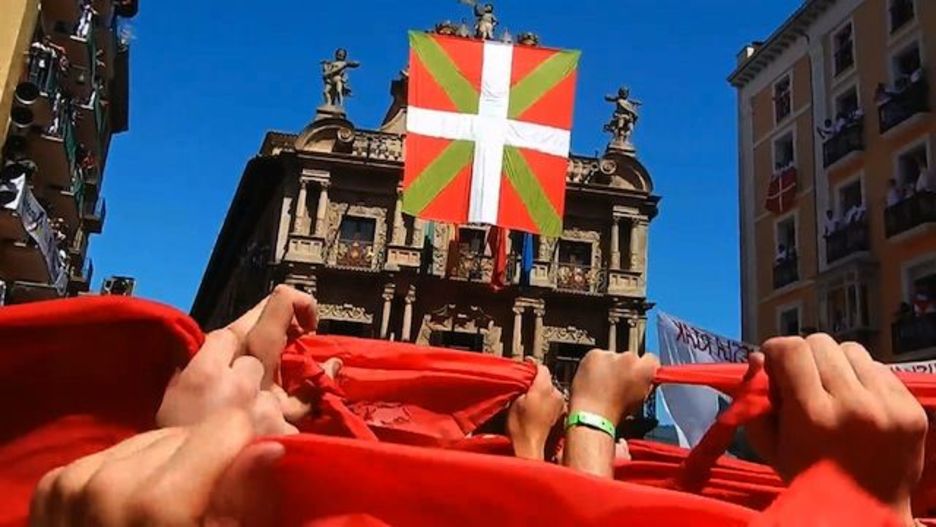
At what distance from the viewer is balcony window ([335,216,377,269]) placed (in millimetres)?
28906

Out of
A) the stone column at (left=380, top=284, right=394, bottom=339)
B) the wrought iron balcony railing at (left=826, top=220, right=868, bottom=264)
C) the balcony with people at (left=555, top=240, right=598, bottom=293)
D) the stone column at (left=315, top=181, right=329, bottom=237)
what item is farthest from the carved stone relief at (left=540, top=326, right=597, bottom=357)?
the wrought iron balcony railing at (left=826, top=220, right=868, bottom=264)

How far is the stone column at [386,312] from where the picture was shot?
93.2 ft

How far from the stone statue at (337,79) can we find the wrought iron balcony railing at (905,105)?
52.6 feet

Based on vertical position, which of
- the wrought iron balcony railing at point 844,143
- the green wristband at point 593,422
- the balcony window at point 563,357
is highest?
the wrought iron balcony railing at point 844,143

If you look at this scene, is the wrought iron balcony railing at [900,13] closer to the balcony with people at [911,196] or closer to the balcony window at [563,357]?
the balcony with people at [911,196]

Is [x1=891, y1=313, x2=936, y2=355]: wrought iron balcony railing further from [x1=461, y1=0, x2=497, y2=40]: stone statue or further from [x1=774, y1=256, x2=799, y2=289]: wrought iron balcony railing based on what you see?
[x1=461, y1=0, x2=497, y2=40]: stone statue

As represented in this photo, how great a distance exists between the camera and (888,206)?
23328 millimetres

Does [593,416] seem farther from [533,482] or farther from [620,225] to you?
[620,225]

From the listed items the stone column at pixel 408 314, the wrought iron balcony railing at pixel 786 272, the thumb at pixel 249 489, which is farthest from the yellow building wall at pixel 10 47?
the wrought iron balcony railing at pixel 786 272

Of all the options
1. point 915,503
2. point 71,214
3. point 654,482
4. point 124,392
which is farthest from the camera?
point 71,214

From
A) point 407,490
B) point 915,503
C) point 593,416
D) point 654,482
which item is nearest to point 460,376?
point 654,482

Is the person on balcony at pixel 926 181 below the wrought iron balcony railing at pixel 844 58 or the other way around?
below

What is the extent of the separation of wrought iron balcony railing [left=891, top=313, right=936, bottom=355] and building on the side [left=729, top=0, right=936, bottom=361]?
0.09 feet

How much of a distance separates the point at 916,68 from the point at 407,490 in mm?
25263
